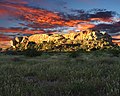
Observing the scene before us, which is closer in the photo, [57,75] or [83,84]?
[83,84]

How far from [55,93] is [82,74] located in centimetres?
354

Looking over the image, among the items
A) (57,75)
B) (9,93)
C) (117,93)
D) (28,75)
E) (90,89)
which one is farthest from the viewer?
(28,75)

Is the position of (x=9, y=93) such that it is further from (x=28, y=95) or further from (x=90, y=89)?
(x=90, y=89)

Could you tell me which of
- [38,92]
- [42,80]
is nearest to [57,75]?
[42,80]

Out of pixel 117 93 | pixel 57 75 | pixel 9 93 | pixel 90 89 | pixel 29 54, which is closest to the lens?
pixel 117 93

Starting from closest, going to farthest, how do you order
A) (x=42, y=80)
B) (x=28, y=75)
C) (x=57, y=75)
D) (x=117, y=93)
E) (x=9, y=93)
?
1. (x=117, y=93)
2. (x=9, y=93)
3. (x=42, y=80)
4. (x=57, y=75)
5. (x=28, y=75)

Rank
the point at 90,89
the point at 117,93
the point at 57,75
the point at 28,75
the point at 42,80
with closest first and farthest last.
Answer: the point at 117,93
the point at 90,89
the point at 42,80
the point at 57,75
the point at 28,75

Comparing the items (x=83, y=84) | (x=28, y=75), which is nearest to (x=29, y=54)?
(x=28, y=75)

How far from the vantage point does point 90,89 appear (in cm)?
756

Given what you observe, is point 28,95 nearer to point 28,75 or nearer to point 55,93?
point 55,93

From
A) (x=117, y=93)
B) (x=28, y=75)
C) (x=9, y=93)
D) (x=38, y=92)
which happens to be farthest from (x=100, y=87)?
(x=28, y=75)

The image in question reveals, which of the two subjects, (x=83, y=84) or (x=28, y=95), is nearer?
(x=28, y=95)

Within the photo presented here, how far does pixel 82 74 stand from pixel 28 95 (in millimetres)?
4114

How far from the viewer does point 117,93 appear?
6527 millimetres
